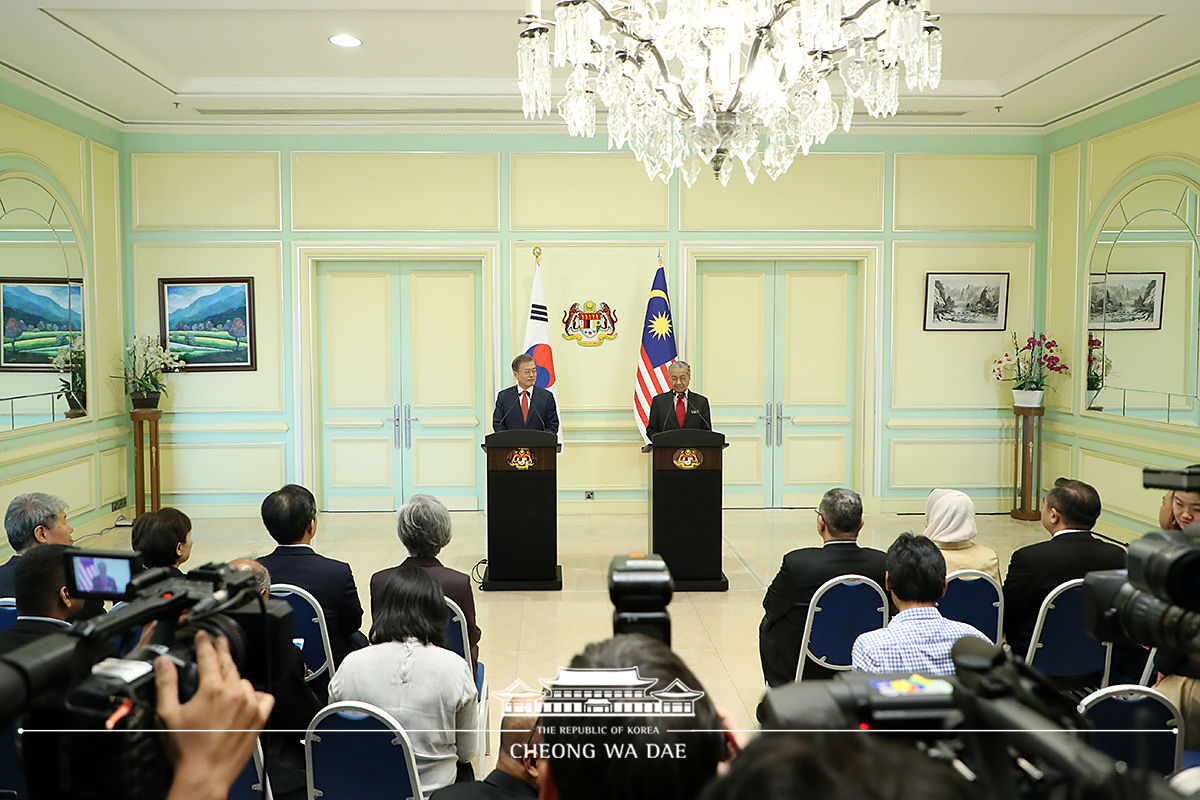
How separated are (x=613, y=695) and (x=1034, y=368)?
7530 millimetres

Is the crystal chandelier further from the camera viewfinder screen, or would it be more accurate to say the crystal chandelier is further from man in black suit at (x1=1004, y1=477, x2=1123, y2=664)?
the camera viewfinder screen

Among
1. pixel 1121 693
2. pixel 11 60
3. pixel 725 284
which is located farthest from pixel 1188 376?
pixel 11 60

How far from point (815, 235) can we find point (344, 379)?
4280 mm

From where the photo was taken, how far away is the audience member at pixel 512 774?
1.45 metres

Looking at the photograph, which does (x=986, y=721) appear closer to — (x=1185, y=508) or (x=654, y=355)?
(x=1185, y=508)

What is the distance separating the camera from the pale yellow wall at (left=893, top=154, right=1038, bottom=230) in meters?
7.77

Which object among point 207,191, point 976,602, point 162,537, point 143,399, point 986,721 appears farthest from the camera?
point 207,191

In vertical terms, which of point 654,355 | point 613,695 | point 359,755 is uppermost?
point 654,355

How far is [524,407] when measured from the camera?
6.47 m

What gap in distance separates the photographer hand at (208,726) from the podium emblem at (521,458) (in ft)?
14.8

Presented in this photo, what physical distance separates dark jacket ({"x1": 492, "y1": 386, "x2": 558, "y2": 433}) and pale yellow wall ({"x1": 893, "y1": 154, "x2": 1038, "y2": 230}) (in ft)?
11.7

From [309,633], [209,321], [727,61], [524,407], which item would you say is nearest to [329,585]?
[309,633]

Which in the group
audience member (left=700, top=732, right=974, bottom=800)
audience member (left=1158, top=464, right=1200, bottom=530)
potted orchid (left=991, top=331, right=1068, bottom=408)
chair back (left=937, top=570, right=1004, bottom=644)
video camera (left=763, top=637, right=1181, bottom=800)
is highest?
potted orchid (left=991, top=331, right=1068, bottom=408)

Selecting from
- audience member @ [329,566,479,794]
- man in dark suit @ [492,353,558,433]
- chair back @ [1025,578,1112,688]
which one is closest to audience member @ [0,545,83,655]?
audience member @ [329,566,479,794]
